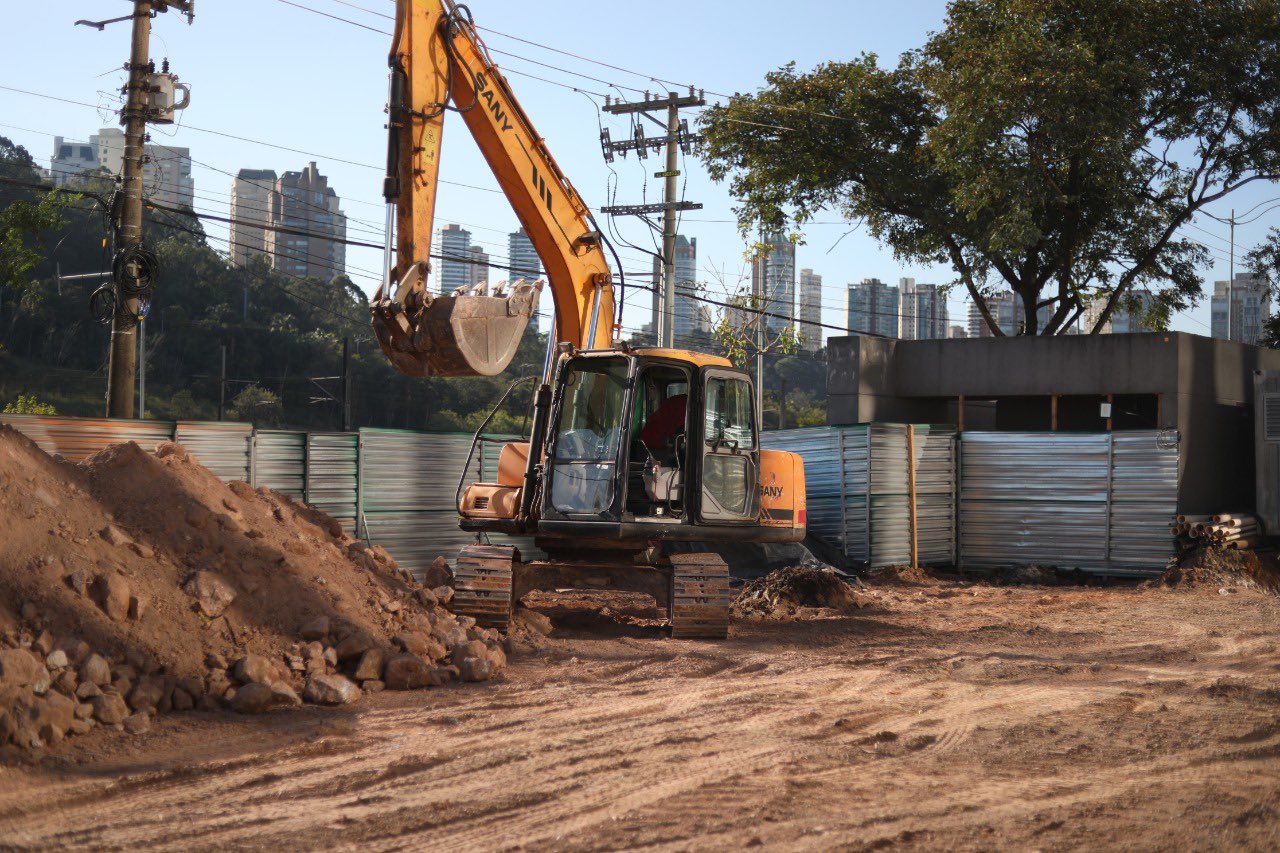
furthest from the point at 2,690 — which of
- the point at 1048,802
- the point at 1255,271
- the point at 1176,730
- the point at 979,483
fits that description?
the point at 1255,271

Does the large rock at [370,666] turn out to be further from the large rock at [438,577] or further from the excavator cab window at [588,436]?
the large rock at [438,577]

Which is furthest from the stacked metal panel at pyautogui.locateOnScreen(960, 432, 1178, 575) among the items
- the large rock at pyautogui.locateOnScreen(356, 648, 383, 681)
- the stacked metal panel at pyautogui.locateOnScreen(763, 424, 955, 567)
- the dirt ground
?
the large rock at pyautogui.locateOnScreen(356, 648, 383, 681)

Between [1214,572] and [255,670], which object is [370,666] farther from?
[1214,572]

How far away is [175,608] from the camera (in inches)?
330

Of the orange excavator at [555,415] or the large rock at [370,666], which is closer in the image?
the large rock at [370,666]

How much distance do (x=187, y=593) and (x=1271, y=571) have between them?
17.3 m

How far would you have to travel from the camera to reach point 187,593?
8578 mm

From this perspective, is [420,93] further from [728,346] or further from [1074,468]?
[728,346]

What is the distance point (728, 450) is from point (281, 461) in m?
5.49

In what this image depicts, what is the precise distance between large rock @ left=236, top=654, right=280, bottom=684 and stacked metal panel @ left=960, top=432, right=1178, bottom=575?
14.1 metres

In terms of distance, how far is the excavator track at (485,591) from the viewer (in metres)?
11.0

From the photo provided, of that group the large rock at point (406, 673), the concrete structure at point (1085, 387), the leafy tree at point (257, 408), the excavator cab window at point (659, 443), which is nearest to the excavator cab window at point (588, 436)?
the excavator cab window at point (659, 443)

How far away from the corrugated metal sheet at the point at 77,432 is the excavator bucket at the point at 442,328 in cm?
337

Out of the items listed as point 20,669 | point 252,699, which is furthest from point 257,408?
point 20,669
